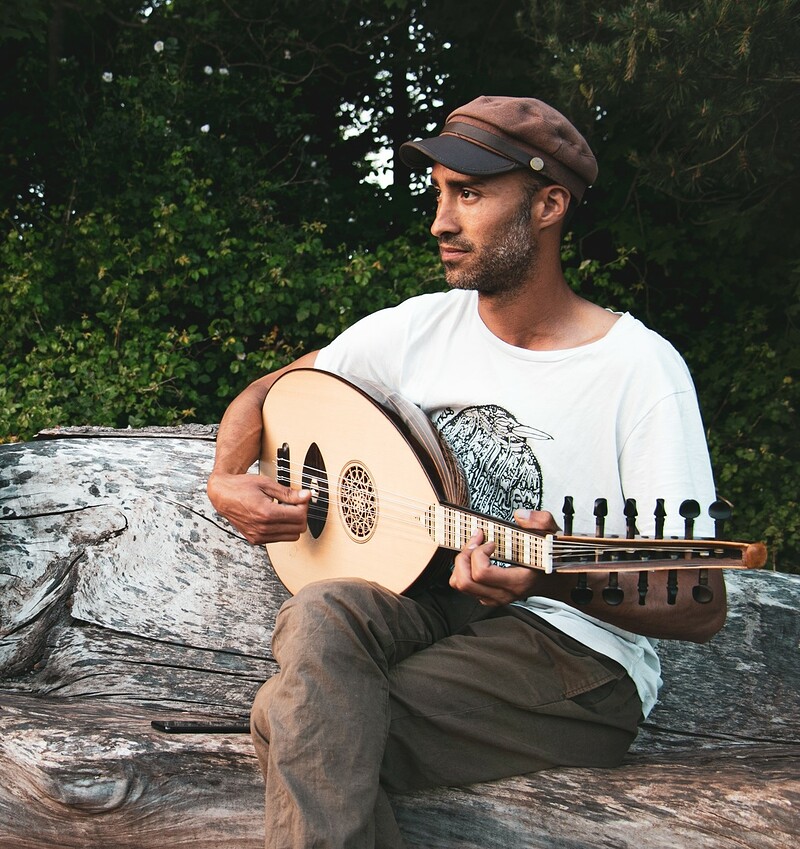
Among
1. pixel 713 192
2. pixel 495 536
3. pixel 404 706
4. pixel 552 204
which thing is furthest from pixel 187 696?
pixel 713 192

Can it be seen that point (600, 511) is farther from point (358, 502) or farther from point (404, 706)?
point (358, 502)

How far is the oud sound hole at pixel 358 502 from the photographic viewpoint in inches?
93.6

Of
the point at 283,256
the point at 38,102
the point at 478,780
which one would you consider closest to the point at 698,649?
the point at 478,780

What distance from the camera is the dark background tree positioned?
232 inches

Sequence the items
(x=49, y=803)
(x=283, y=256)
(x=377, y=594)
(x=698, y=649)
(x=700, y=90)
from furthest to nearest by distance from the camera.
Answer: (x=283, y=256) → (x=700, y=90) → (x=698, y=649) → (x=49, y=803) → (x=377, y=594)

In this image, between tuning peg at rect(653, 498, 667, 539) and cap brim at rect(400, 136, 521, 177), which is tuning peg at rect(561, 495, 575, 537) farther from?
cap brim at rect(400, 136, 521, 177)

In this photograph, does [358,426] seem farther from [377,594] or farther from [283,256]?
[283,256]

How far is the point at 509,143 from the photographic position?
2.45 meters

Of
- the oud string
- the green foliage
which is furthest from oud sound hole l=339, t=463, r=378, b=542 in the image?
the green foliage

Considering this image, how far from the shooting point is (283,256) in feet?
20.3

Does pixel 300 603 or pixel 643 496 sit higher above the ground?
pixel 643 496

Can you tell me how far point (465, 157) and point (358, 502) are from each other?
814 millimetres

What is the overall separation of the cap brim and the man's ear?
0.11m

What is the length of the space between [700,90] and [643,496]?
2684 mm
